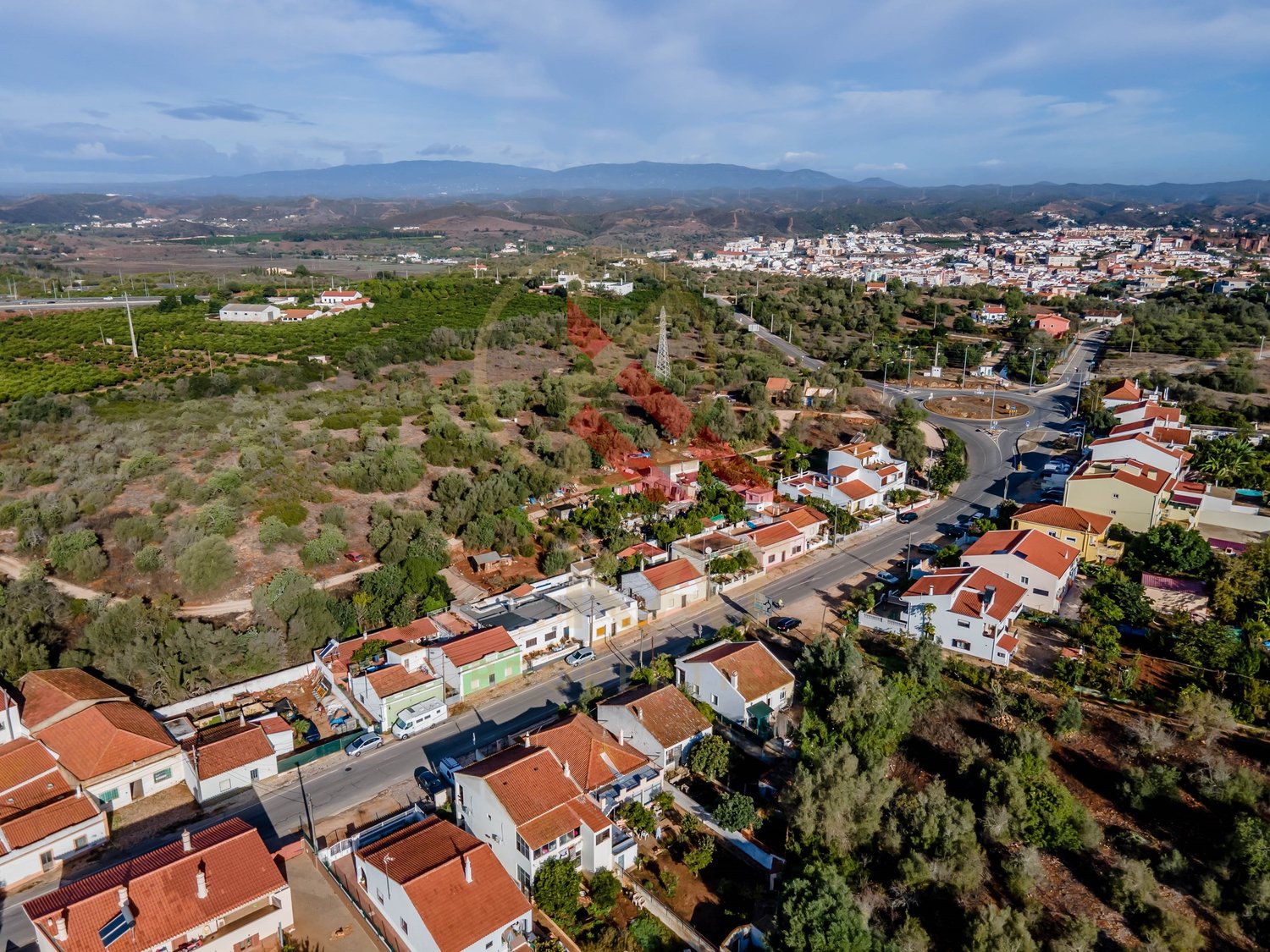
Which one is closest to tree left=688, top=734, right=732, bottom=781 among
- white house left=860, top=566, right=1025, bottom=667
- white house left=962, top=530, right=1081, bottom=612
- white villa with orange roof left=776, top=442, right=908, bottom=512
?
white house left=860, top=566, right=1025, bottom=667

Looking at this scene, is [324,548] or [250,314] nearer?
[324,548]

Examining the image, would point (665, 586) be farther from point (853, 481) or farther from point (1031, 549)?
point (853, 481)

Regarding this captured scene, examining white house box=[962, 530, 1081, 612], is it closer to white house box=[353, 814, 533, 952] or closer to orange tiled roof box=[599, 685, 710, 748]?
orange tiled roof box=[599, 685, 710, 748]

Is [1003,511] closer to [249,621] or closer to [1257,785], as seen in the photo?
[1257,785]

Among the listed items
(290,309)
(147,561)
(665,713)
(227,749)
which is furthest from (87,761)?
(290,309)

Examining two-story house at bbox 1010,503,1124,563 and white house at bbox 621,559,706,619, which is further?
two-story house at bbox 1010,503,1124,563

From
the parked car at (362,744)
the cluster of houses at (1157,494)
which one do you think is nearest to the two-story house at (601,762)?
the parked car at (362,744)

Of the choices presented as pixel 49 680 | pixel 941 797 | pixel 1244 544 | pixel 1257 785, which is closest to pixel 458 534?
pixel 49 680
